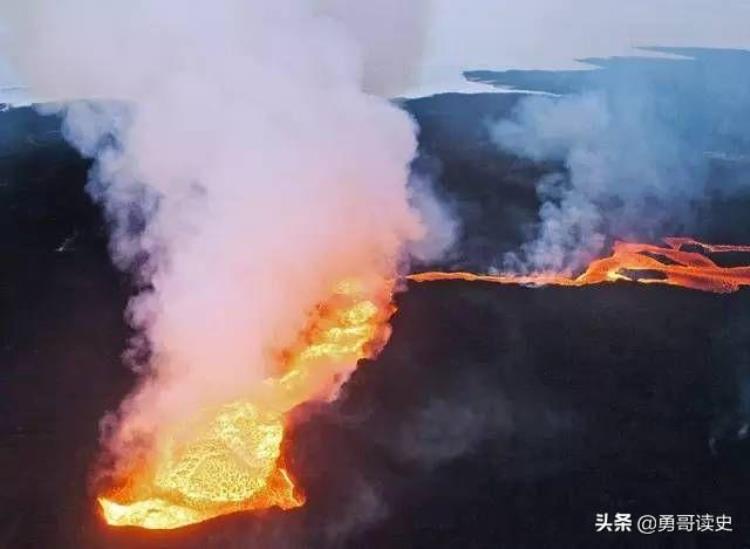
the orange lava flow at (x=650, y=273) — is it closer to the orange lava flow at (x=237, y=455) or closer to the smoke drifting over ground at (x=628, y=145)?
the smoke drifting over ground at (x=628, y=145)

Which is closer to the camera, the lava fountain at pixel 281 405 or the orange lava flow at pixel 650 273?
the lava fountain at pixel 281 405

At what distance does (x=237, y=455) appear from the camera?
588cm

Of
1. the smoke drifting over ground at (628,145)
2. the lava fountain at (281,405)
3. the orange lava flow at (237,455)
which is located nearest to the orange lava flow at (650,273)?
the lava fountain at (281,405)

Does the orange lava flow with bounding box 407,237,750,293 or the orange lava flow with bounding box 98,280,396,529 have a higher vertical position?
the orange lava flow with bounding box 407,237,750,293

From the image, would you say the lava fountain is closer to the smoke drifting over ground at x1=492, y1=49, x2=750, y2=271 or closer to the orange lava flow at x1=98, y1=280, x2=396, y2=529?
the orange lava flow at x1=98, y1=280, x2=396, y2=529

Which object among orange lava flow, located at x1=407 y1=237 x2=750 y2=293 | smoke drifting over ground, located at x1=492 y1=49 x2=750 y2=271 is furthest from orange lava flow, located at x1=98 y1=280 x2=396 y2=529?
smoke drifting over ground, located at x1=492 y1=49 x2=750 y2=271

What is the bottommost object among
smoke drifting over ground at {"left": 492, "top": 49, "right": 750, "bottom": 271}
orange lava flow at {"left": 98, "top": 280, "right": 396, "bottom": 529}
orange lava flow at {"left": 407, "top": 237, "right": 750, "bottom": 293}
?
orange lava flow at {"left": 98, "top": 280, "right": 396, "bottom": 529}

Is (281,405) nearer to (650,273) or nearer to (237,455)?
(237,455)

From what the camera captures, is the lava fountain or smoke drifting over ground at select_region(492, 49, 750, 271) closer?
the lava fountain

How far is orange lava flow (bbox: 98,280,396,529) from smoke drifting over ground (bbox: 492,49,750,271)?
216 cm

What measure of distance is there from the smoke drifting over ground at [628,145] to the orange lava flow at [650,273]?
0.63 ft

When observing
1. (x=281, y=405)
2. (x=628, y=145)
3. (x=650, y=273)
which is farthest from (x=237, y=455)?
(x=628, y=145)

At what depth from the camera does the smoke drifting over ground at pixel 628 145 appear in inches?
336

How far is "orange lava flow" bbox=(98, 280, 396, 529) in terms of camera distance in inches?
218
